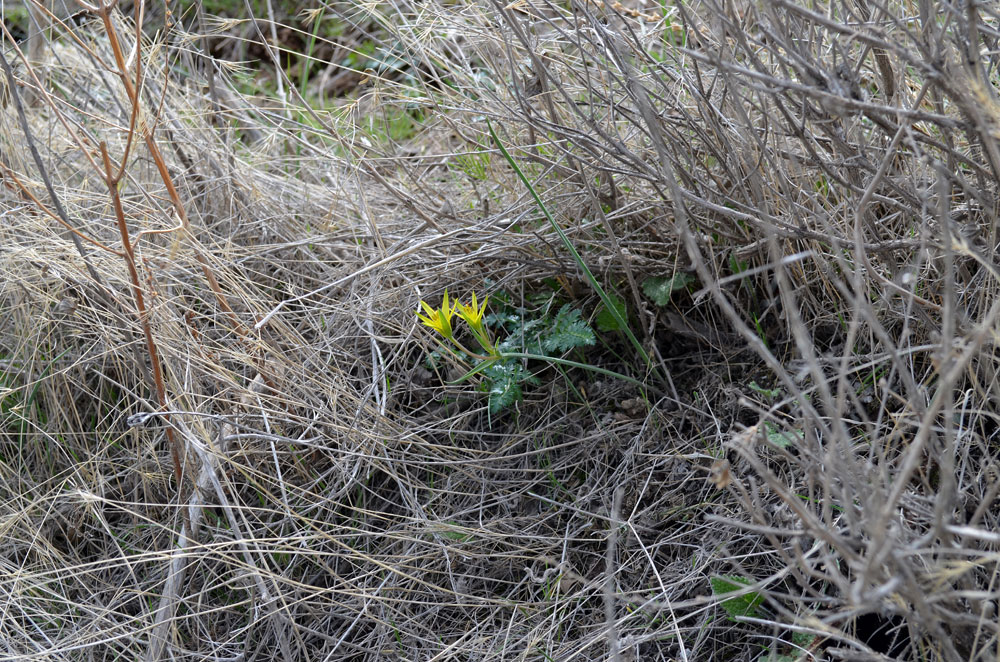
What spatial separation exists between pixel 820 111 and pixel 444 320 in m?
0.82

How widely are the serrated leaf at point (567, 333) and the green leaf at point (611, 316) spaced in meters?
0.05

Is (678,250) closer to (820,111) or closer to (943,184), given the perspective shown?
(820,111)

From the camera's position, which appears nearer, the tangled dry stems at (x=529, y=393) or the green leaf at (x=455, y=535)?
the tangled dry stems at (x=529, y=393)

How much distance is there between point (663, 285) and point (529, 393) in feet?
1.30

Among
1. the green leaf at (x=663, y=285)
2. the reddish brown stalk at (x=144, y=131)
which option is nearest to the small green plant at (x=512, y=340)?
the green leaf at (x=663, y=285)

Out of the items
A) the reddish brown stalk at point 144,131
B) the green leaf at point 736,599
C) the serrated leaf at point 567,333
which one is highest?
the reddish brown stalk at point 144,131

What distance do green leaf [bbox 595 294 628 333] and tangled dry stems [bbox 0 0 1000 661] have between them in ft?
0.18

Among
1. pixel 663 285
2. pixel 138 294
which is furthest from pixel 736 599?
pixel 138 294

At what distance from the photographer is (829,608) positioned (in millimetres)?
1428

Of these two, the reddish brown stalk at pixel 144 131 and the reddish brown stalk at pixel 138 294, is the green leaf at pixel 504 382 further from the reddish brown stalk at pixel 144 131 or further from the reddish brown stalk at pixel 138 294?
the reddish brown stalk at pixel 138 294

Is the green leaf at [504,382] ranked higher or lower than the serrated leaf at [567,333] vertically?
lower

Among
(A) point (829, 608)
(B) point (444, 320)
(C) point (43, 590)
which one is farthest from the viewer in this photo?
(C) point (43, 590)

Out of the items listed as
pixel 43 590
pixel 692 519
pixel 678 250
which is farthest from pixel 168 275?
pixel 692 519

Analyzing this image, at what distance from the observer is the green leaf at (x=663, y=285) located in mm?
1894
